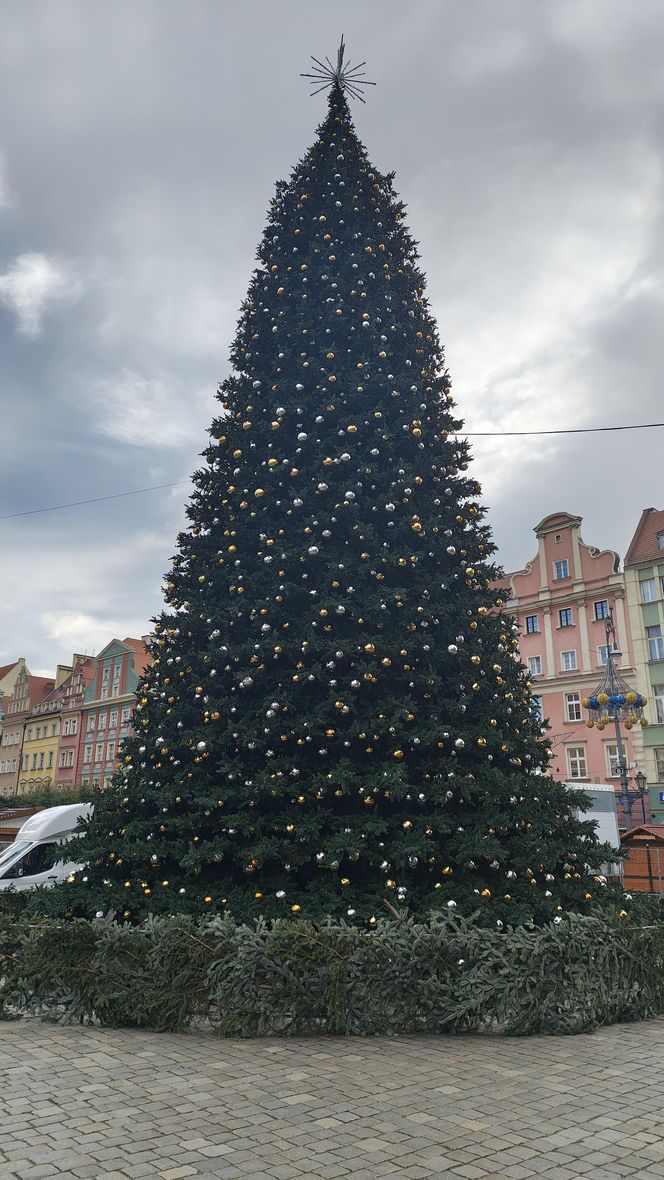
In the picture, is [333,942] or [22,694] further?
[22,694]

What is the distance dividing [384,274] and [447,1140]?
965 cm

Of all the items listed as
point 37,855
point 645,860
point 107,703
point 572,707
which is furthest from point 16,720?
point 645,860

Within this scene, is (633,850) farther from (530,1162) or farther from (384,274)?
(530,1162)

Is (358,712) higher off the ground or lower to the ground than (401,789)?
higher

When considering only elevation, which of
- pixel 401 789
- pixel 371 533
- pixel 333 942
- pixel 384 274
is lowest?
pixel 333 942

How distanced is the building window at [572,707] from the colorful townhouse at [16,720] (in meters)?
50.9

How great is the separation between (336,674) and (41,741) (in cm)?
6658

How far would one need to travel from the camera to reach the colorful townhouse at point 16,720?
71750 millimetres

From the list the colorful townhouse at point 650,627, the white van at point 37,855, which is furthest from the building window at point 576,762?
the white van at point 37,855

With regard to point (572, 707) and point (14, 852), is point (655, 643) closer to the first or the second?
point (572, 707)

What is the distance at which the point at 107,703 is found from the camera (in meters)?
61.0

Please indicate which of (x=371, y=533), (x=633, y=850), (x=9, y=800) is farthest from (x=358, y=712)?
(x=9, y=800)

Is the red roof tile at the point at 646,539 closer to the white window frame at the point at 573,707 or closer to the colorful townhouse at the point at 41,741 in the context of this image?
the white window frame at the point at 573,707

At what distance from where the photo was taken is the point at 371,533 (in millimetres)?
8836
